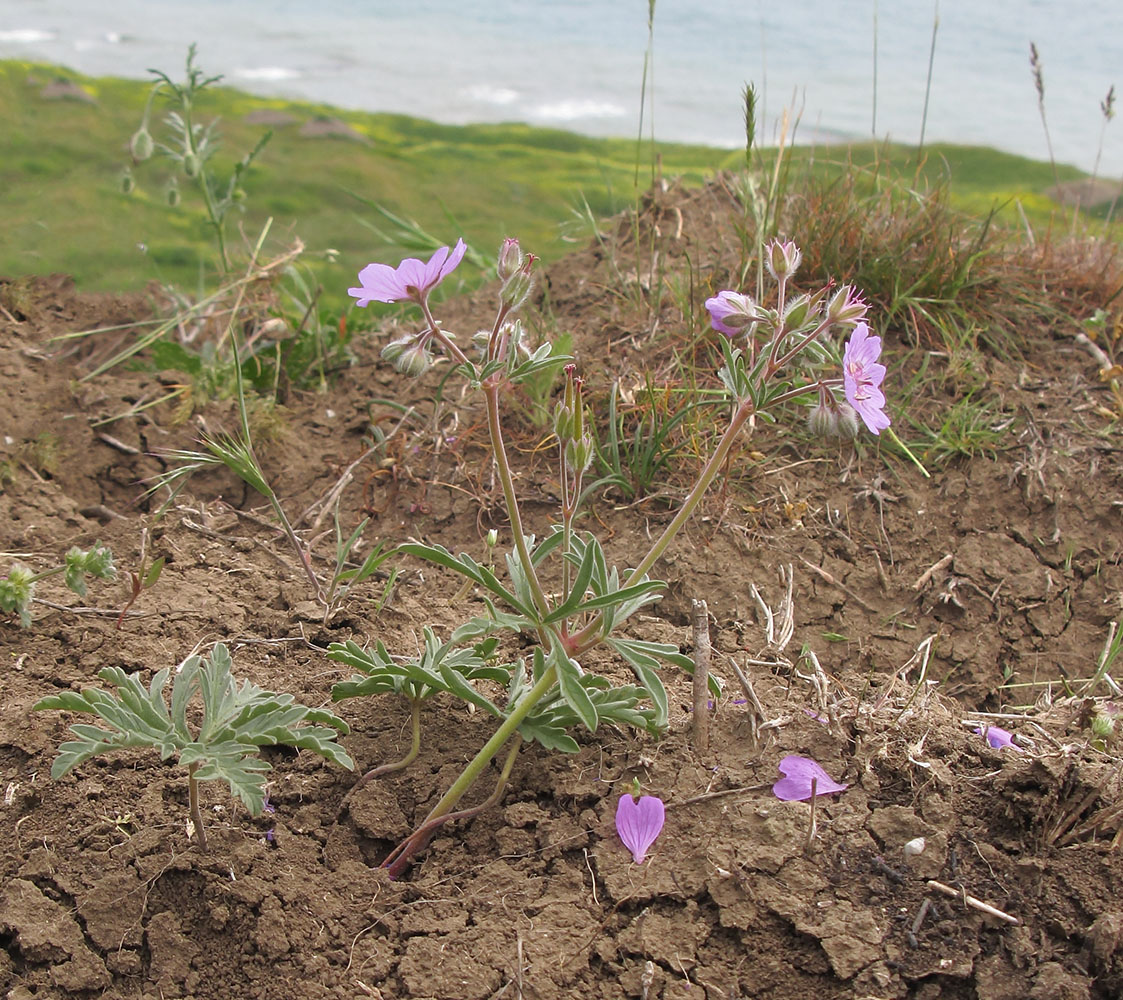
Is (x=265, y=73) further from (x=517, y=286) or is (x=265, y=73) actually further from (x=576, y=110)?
(x=517, y=286)

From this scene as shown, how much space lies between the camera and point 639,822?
176cm

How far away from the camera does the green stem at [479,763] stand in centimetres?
178

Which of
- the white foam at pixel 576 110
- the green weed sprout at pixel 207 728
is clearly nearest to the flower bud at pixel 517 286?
the green weed sprout at pixel 207 728

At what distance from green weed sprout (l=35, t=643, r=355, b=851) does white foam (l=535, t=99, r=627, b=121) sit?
4.70 m

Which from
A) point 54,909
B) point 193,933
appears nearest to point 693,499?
point 193,933

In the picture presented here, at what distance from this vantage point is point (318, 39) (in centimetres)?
634

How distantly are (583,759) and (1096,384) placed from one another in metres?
2.19

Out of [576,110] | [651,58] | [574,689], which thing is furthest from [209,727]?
[651,58]

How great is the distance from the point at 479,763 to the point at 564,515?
0.46 metres

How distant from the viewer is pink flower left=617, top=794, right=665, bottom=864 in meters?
1.75

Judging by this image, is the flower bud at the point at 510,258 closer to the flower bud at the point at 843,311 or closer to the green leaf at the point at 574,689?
the flower bud at the point at 843,311

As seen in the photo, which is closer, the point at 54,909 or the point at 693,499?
the point at 54,909

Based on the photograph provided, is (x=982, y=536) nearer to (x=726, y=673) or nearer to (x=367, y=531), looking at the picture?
(x=726, y=673)

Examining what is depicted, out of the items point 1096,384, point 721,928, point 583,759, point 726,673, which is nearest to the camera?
point 721,928
